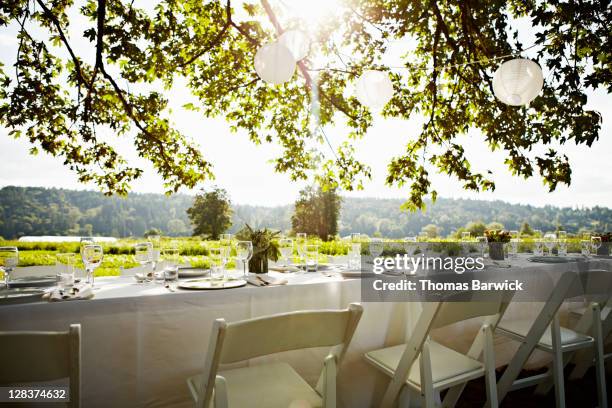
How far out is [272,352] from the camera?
3.42 feet

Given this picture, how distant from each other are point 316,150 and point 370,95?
3.31 metres

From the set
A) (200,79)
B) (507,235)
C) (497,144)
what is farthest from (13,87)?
(497,144)

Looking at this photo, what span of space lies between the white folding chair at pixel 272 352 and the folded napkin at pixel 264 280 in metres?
0.37

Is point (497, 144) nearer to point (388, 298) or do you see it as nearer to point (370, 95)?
point (370, 95)

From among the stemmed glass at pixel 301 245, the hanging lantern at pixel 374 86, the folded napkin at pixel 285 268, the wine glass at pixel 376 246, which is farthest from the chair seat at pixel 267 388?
the hanging lantern at pixel 374 86

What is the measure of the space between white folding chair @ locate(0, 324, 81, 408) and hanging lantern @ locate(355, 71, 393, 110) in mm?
2716

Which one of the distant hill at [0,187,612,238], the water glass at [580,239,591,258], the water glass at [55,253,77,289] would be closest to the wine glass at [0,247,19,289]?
the water glass at [55,253,77,289]

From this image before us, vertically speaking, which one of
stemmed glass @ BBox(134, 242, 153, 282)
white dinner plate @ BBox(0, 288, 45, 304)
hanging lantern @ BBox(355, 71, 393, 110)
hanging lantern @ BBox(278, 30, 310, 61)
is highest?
hanging lantern @ BBox(278, 30, 310, 61)

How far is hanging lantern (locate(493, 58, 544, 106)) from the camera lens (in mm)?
2406

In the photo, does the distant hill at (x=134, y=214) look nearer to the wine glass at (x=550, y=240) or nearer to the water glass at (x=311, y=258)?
the wine glass at (x=550, y=240)

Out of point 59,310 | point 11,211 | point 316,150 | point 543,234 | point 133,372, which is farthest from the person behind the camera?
point 11,211

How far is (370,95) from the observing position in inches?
120

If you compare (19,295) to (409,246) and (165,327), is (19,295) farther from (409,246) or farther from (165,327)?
(409,246)

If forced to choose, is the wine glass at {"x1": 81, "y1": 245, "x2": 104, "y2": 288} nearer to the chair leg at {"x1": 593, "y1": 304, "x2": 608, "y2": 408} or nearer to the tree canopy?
the chair leg at {"x1": 593, "y1": 304, "x2": 608, "y2": 408}
